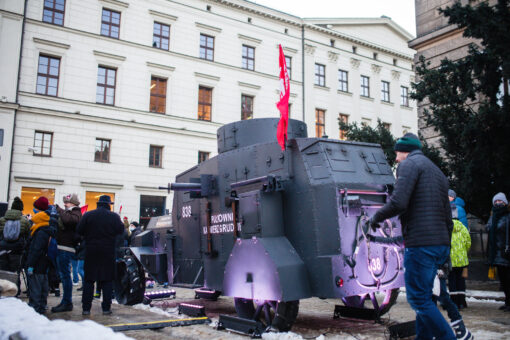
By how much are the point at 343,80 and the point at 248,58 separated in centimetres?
815

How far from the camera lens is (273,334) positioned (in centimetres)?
547

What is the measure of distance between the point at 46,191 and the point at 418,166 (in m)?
21.1

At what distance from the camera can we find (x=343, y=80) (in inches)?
1332

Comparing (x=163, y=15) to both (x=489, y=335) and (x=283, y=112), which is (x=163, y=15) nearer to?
(x=283, y=112)

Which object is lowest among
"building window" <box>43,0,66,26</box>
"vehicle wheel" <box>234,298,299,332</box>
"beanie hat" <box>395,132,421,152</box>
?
"vehicle wheel" <box>234,298,299,332</box>

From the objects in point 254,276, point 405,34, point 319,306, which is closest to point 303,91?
point 405,34

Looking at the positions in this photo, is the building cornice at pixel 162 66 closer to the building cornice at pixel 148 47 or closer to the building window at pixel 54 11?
the building cornice at pixel 148 47

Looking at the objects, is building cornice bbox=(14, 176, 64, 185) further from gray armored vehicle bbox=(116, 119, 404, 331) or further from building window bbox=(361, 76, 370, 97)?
building window bbox=(361, 76, 370, 97)

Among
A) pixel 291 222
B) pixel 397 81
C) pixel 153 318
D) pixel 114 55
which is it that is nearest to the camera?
pixel 291 222

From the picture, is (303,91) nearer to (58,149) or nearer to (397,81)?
(397,81)

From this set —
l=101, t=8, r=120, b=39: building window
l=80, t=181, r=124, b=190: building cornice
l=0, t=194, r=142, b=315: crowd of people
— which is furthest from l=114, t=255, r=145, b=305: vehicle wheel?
l=101, t=8, r=120, b=39: building window

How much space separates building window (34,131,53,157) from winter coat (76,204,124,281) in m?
16.7

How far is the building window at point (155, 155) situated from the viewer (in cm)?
2522

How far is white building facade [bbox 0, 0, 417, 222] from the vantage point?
72.3 ft
